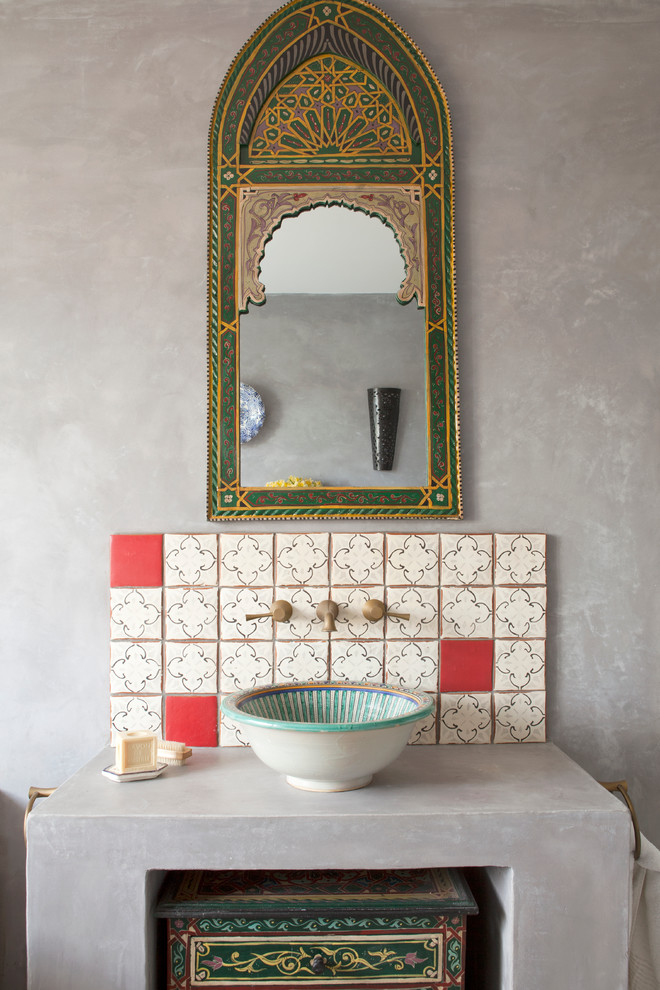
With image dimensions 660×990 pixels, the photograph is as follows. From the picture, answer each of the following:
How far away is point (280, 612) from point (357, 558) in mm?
232

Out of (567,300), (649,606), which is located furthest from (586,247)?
(649,606)

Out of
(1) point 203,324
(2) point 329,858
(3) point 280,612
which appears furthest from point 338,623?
(1) point 203,324

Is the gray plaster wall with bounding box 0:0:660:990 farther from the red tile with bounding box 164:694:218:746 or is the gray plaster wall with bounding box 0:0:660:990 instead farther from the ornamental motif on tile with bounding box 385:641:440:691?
the ornamental motif on tile with bounding box 385:641:440:691

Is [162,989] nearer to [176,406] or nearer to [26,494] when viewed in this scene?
[26,494]

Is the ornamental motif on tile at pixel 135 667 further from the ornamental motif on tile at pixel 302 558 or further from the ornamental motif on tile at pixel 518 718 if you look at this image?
the ornamental motif on tile at pixel 518 718

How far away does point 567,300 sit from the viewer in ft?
6.35

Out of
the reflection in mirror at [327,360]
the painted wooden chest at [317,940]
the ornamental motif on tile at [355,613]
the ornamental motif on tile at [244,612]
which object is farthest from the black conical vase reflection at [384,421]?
the painted wooden chest at [317,940]

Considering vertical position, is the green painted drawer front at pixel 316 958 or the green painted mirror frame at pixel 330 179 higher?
the green painted mirror frame at pixel 330 179

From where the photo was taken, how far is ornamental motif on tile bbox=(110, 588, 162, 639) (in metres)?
1.88

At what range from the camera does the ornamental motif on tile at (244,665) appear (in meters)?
1.87

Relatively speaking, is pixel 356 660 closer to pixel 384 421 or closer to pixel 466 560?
pixel 466 560

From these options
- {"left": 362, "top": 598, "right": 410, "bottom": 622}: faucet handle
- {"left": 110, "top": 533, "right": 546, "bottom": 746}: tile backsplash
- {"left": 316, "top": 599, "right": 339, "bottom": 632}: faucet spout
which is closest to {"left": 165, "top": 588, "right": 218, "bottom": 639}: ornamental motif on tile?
{"left": 110, "top": 533, "right": 546, "bottom": 746}: tile backsplash

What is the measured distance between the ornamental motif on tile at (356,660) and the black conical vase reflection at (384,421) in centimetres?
44

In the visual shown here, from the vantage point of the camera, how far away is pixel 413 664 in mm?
1882
